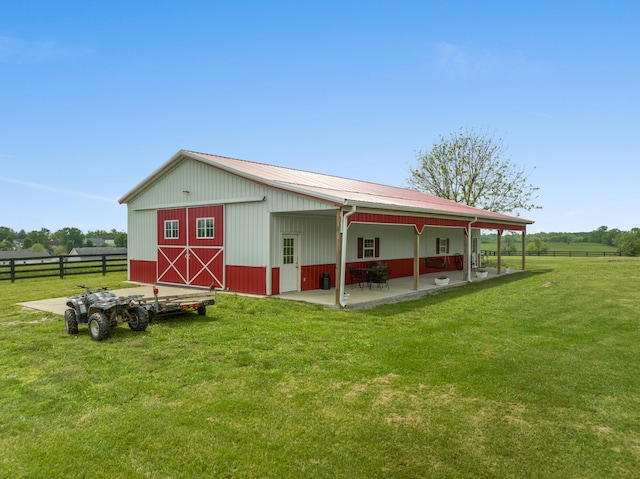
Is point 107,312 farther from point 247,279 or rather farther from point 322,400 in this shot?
point 247,279

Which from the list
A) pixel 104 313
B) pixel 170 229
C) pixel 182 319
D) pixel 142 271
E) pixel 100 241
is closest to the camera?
pixel 104 313

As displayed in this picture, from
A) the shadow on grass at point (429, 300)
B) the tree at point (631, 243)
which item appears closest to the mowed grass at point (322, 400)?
the shadow on grass at point (429, 300)

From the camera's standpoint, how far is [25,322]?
9570 millimetres

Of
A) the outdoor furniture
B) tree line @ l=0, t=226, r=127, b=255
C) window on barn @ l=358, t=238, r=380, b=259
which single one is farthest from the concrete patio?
tree line @ l=0, t=226, r=127, b=255

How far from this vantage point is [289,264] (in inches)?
546

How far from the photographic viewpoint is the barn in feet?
41.3

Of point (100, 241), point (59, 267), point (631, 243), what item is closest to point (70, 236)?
point (100, 241)

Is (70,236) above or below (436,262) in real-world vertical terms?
above

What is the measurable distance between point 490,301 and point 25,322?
12683 millimetres

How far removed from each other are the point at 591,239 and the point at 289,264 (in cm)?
10251

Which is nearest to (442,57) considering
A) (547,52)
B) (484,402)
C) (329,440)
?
(547,52)

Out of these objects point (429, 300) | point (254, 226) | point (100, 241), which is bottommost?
point (429, 300)

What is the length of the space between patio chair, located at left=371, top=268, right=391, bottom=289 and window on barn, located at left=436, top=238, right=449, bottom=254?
28.2 ft

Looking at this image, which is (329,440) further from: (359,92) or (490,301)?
(359,92)
